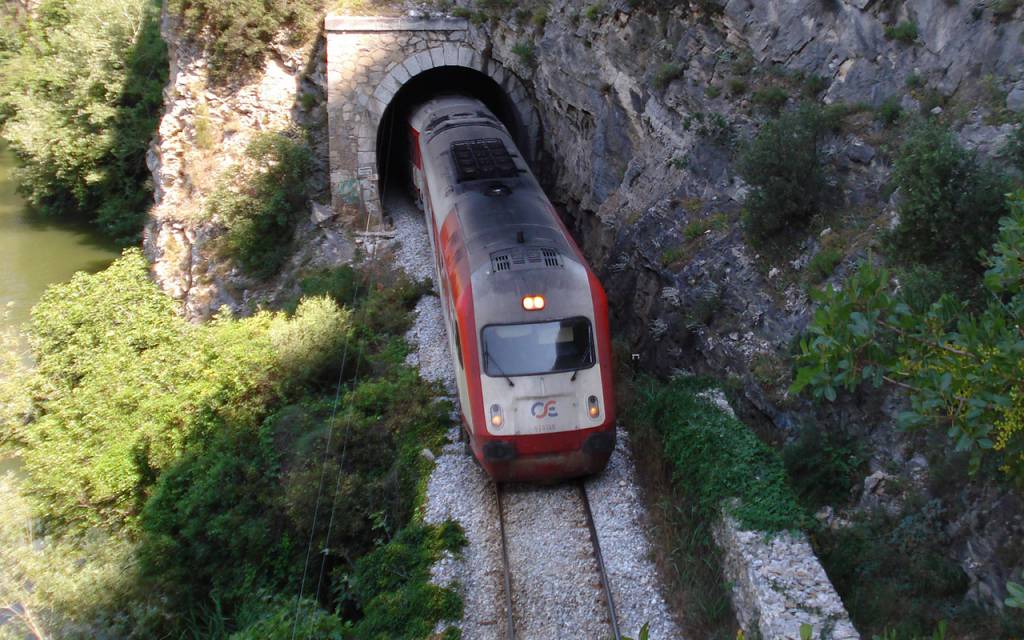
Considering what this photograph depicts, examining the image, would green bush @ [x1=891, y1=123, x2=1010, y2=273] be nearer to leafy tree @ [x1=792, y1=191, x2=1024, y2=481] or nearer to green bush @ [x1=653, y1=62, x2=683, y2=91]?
leafy tree @ [x1=792, y1=191, x2=1024, y2=481]

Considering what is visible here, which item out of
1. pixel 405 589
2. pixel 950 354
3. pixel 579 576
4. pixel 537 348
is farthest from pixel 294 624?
pixel 950 354

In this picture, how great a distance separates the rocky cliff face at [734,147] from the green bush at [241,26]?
24.0ft

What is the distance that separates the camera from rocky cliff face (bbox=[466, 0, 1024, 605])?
930 cm

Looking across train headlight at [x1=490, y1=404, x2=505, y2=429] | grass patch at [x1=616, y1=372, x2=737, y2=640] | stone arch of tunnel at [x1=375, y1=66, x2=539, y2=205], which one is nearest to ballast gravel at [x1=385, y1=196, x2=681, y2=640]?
grass patch at [x1=616, y1=372, x2=737, y2=640]

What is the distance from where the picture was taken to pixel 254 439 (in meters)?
12.9

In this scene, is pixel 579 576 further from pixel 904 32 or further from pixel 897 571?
pixel 904 32

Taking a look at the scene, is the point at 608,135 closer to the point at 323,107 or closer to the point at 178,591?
the point at 323,107

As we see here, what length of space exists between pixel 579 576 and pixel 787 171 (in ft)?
A: 19.5

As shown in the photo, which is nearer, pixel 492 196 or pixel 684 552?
pixel 684 552

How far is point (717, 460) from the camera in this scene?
30.2ft

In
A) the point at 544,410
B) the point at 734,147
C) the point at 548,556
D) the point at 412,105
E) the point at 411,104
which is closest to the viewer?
the point at 548,556

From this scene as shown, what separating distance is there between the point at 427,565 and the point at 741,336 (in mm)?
5148

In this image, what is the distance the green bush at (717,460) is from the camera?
27.4ft

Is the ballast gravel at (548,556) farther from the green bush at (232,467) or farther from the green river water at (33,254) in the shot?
the green river water at (33,254)
